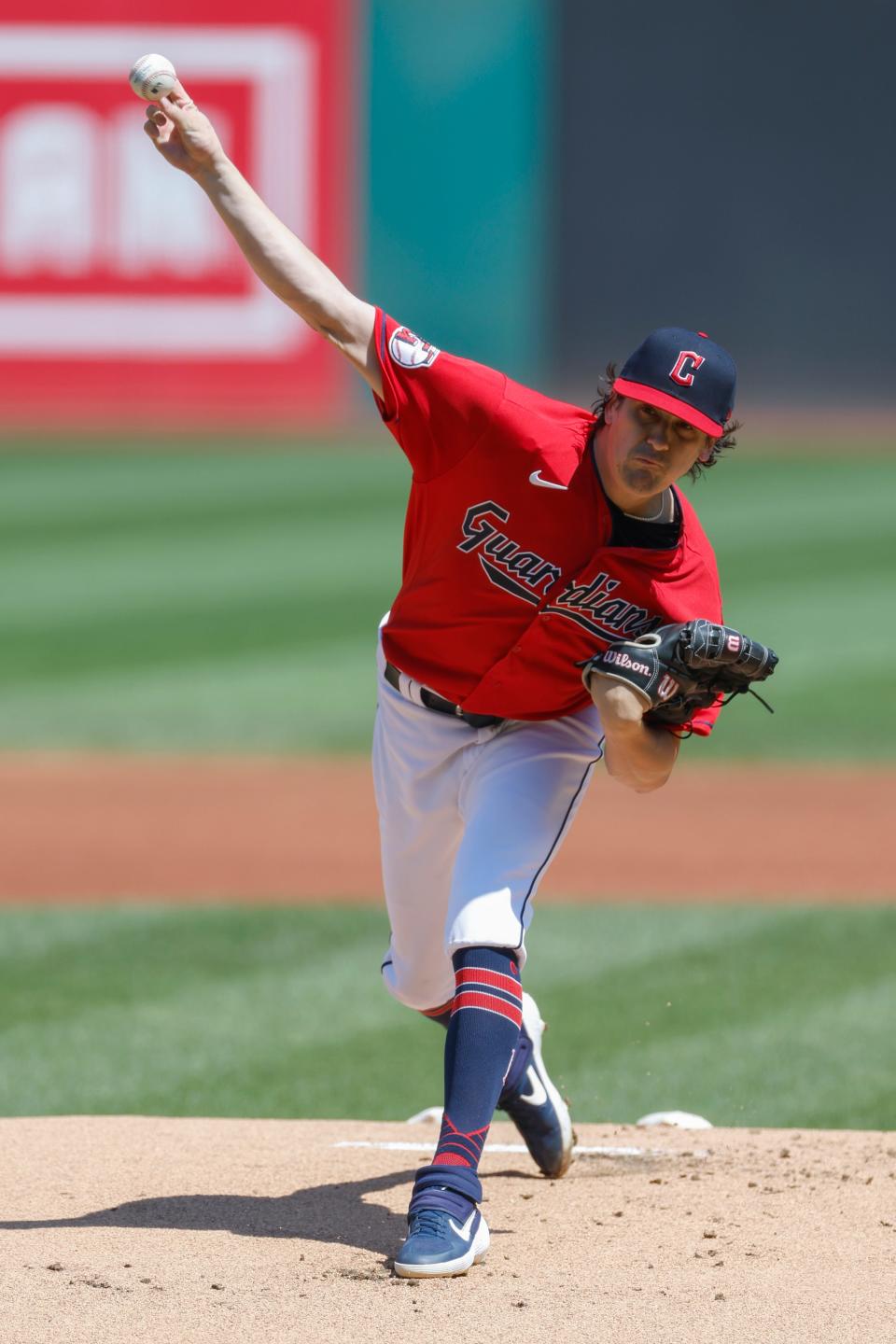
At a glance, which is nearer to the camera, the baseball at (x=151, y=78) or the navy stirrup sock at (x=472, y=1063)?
the navy stirrup sock at (x=472, y=1063)

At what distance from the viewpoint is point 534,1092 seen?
14.0ft

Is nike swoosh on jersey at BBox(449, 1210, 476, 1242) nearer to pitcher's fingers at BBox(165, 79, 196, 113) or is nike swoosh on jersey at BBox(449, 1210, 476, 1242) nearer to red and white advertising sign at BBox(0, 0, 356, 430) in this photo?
pitcher's fingers at BBox(165, 79, 196, 113)

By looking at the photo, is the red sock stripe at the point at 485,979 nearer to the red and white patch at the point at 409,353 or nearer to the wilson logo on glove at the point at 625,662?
the wilson logo on glove at the point at 625,662

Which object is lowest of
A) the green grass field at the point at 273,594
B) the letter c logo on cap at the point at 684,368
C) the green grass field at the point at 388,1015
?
the green grass field at the point at 273,594

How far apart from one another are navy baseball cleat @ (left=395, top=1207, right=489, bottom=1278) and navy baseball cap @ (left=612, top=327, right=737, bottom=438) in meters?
1.55

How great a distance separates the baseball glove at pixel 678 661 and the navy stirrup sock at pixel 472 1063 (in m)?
0.57

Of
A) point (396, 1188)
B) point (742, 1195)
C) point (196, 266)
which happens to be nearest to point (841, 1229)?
point (742, 1195)

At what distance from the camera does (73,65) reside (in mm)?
18953

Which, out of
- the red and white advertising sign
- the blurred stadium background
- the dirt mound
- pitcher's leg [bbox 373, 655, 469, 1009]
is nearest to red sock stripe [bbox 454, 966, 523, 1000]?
pitcher's leg [bbox 373, 655, 469, 1009]

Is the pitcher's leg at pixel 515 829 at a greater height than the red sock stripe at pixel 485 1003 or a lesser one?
greater

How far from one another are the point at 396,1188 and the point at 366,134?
16.7 m

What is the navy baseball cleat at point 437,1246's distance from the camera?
11.4ft

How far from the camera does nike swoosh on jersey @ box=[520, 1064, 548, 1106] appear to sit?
4.25 m

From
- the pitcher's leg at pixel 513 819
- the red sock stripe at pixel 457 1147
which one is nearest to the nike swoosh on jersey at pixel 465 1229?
the red sock stripe at pixel 457 1147
